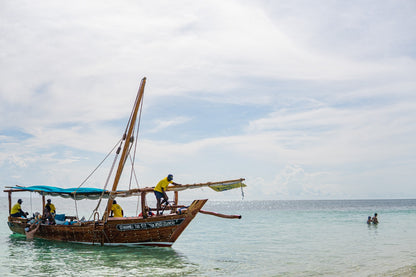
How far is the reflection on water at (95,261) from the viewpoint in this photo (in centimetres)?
1479

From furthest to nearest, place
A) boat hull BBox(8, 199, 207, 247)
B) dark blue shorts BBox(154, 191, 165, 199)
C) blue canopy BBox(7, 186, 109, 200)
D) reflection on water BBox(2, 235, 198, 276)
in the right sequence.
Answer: blue canopy BBox(7, 186, 109, 200) < boat hull BBox(8, 199, 207, 247) < dark blue shorts BBox(154, 191, 165, 199) < reflection on water BBox(2, 235, 198, 276)

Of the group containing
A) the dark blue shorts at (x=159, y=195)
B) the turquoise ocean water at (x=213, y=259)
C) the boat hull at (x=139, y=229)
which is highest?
the dark blue shorts at (x=159, y=195)

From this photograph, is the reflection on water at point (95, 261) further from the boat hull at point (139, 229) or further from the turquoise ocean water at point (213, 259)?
the boat hull at point (139, 229)

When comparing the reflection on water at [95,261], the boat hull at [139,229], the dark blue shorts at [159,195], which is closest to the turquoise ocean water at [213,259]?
the reflection on water at [95,261]

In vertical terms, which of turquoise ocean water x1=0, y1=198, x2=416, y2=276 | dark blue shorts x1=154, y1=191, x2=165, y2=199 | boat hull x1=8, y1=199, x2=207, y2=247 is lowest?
turquoise ocean water x1=0, y1=198, x2=416, y2=276

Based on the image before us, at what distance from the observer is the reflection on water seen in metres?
14.8

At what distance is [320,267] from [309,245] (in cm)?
833

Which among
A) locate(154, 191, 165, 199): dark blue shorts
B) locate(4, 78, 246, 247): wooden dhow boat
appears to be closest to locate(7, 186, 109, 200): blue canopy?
locate(4, 78, 246, 247): wooden dhow boat

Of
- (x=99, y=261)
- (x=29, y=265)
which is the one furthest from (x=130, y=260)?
(x=29, y=265)

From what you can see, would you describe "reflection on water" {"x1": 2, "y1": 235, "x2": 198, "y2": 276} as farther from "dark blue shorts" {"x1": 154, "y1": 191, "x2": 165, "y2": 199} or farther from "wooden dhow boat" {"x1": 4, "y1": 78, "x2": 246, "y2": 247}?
"dark blue shorts" {"x1": 154, "y1": 191, "x2": 165, "y2": 199}

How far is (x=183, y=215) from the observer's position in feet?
62.7

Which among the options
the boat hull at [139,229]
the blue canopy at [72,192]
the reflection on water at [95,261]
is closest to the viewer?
the reflection on water at [95,261]

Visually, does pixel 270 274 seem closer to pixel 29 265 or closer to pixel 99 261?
pixel 99 261

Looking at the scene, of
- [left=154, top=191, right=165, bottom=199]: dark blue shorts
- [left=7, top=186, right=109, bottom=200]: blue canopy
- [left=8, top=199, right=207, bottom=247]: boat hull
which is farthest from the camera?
[left=7, top=186, right=109, bottom=200]: blue canopy
